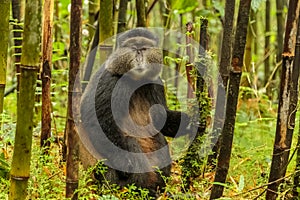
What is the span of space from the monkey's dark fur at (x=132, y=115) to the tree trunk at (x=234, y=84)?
1.21 m

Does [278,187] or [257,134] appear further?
[257,134]

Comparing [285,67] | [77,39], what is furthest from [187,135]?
[77,39]

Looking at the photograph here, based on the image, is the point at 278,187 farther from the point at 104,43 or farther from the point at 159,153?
the point at 104,43

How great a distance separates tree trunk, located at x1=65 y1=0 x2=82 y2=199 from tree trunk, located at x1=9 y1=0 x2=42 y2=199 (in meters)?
0.31

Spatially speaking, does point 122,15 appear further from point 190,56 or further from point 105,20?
point 190,56

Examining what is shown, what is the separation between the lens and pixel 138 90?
14.8 feet

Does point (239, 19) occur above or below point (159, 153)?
above

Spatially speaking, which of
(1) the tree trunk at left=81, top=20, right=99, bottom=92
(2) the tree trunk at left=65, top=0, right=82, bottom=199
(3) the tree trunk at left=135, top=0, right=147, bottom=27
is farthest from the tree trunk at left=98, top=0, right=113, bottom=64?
(2) the tree trunk at left=65, top=0, right=82, bottom=199

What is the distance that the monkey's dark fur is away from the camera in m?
4.16

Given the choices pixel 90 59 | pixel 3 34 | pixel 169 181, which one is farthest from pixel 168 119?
pixel 3 34

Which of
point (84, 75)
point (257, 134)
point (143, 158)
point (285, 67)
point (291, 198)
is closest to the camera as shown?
point (285, 67)

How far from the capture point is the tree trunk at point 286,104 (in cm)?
287

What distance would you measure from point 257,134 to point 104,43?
2066 mm

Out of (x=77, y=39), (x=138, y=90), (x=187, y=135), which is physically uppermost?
(x=77, y=39)
